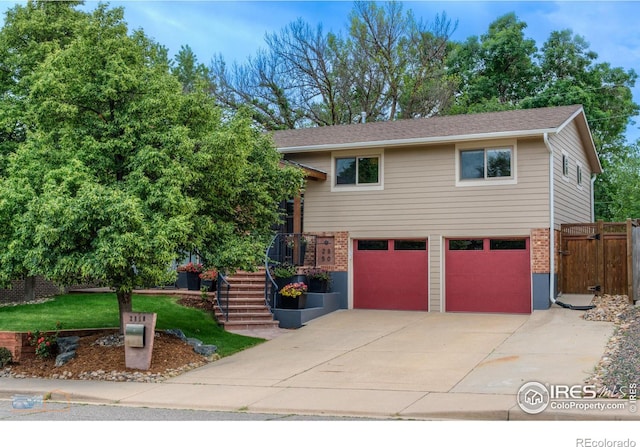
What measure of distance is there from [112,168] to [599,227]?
12232 mm

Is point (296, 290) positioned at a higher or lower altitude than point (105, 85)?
lower

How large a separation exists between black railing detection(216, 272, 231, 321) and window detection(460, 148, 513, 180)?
6943 millimetres

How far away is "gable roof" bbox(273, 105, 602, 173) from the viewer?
17.4 m

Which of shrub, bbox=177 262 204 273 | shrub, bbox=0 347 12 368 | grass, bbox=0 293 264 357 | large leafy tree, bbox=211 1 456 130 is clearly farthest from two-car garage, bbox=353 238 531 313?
large leafy tree, bbox=211 1 456 130

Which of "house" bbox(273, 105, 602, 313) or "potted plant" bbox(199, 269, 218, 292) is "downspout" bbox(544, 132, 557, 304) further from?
"potted plant" bbox(199, 269, 218, 292)

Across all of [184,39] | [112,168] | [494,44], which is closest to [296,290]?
[112,168]

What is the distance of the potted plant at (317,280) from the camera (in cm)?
1834

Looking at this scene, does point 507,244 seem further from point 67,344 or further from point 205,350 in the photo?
point 67,344

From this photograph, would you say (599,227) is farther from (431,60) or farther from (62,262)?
(431,60)

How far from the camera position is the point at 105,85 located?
39.5 ft

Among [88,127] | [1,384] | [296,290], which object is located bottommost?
[1,384]

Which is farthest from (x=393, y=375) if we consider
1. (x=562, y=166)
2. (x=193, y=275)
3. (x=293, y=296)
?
(x=562, y=166)

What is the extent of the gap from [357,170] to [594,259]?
6.89 m
